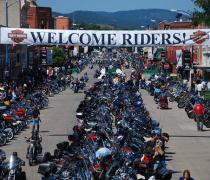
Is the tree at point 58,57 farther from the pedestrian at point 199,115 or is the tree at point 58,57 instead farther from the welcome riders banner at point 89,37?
the welcome riders banner at point 89,37

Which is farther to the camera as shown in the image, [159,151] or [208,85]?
[208,85]

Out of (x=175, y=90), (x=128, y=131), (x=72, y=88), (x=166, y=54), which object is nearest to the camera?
(x=128, y=131)

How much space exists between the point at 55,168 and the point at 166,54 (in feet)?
276

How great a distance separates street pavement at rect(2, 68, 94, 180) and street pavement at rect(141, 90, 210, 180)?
419 cm

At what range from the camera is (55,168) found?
16.5 m

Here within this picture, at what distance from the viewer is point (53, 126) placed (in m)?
32.5

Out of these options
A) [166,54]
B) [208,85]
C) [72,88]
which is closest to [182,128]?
[208,85]

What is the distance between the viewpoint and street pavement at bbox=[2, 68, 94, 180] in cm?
2391

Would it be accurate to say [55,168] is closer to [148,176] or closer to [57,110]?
[148,176]

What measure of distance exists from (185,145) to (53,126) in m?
8.65

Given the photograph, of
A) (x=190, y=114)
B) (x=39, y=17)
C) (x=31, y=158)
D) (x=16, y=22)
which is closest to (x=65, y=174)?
(x=31, y=158)

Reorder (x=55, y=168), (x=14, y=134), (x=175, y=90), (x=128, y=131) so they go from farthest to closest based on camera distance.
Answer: (x=175, y=90) < (x=14, y=134) < (x=128, y=131) < (x=55, y=168)

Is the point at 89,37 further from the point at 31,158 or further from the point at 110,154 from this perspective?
the point at 110,154

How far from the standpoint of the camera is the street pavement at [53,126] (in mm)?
23906
